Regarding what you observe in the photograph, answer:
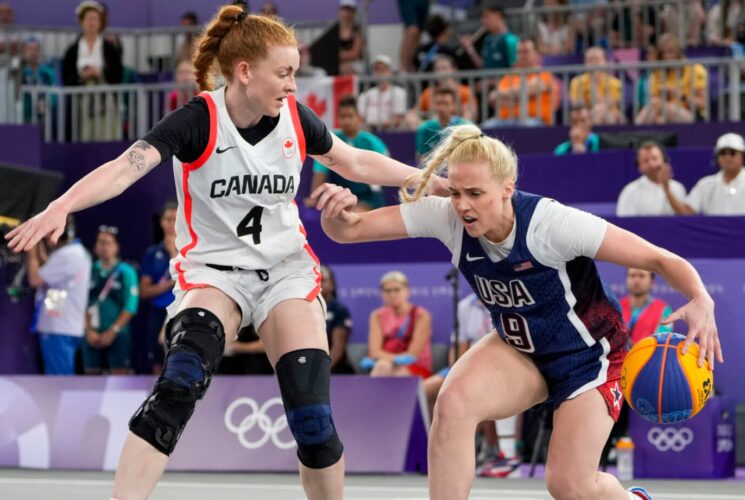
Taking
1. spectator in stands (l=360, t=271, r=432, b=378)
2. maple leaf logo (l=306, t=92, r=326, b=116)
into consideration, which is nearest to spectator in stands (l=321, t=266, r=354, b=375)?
spectator in stands (l=360, t=271, r=432, b=378)

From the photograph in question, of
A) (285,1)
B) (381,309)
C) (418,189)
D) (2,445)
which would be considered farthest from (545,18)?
(418,189)

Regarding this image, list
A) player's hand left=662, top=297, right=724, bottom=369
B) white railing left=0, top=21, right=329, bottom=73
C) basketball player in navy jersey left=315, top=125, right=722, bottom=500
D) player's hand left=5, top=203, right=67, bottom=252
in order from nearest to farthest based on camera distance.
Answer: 1. player's hand left=5, top=203, right=67, bottom=252
2. player's hand left=662, top=297, right=724, bottom=369
3. basketball player in navy jersey left=315, top=125, right=722, bottom=500
4. white railing left=0, top=21, right=329, bottom=73

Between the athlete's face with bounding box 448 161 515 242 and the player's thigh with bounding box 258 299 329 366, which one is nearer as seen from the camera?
the athlete's face with bounding box 448 161 515 242

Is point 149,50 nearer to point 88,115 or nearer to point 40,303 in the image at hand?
point 88,115

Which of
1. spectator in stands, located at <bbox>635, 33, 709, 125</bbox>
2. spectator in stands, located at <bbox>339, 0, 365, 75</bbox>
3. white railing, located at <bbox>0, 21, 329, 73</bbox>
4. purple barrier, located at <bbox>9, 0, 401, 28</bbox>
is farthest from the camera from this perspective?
purple barrier, located at <bbox>9, 0, 401, 28</bbox>

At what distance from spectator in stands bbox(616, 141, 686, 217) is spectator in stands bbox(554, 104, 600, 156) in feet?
3.15

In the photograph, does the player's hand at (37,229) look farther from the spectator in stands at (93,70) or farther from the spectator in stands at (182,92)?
the spectator in stands at (93,70)

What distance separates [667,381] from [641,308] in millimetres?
4913

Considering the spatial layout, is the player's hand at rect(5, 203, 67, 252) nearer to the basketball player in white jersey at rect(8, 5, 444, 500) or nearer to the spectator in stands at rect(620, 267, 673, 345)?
the basketball player in white jersey at rect(8, 5, 444, 500)

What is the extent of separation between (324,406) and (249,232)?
0.75 m

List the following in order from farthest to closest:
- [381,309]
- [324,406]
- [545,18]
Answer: [545,18] → [381,309] → [324,406]

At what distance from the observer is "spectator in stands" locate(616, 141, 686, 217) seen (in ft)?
36.8

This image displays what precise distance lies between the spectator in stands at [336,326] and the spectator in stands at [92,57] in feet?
17.4

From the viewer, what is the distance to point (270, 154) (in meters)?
5.48
